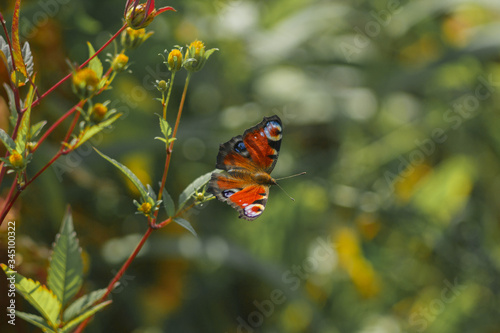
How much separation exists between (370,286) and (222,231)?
0.33 metres

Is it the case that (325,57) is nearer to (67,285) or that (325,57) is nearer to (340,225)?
(340,225)

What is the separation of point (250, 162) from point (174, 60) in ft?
0.46

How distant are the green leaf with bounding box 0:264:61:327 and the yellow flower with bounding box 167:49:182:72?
0.17 metres

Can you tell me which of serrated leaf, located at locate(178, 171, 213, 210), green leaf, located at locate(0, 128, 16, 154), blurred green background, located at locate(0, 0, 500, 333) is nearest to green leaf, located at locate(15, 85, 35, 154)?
green leaf, located at locate(0, 128, 16, 154)

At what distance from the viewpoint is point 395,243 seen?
1.16 meters

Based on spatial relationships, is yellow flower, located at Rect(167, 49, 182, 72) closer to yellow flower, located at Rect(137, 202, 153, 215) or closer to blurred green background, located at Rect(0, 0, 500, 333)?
yellow flower, located at Rect(137, 202, 153, 215)

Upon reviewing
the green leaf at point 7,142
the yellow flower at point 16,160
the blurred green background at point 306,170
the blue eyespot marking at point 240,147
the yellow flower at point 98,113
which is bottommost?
the blurred green background at point 306,170

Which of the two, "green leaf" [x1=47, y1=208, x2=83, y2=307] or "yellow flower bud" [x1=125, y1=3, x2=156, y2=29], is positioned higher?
"yellow flower bud" [x1=125, y1=3, x2=156, y2=29]

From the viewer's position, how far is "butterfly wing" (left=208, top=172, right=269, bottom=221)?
1.24 feet

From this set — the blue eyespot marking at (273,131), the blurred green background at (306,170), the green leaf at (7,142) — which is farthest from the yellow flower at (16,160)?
the blurred green background at (306,170)

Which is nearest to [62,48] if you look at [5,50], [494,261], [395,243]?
[5,50]

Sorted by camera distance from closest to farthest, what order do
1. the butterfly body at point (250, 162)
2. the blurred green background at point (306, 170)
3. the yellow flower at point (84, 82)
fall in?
the yellow flower at point (84, 82) < the butterfly body at point (250, 162) < the blurred green background at point (306, 170)

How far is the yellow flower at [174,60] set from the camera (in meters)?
0.35

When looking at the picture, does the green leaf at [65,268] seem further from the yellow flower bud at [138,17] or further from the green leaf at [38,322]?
the yellow flower bud at [138,17]
